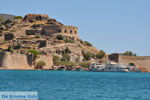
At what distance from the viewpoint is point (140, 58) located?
11281cm

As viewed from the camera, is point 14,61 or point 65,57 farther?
point 65,57

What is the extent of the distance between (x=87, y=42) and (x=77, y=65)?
16.3 m

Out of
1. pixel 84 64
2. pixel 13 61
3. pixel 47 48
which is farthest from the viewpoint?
pixel 84 64

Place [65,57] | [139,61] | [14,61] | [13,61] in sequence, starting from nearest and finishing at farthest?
[13,61] → [14,61] → [65,57] → [139,61]

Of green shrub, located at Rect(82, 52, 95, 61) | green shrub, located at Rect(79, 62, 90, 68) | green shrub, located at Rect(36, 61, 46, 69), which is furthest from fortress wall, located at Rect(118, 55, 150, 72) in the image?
green shrub, located at Rect(36, 61, 46, 69)

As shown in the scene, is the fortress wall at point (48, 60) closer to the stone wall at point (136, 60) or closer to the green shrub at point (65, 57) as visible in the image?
the green shrub at point (65, 57)

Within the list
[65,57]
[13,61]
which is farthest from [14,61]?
[65,57]

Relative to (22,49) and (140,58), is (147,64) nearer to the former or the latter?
(140,58)

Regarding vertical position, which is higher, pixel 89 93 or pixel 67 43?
pixel 67 43

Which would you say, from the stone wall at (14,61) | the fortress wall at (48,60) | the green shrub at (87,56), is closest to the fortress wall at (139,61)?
the green shrub at (87,56)

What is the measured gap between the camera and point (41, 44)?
104 metres

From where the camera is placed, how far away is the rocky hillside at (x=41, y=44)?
308ft

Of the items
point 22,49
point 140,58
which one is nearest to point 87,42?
point 140,58

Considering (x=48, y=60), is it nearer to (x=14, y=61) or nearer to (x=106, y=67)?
(x=14, y=61)
